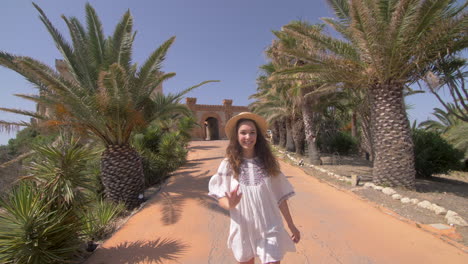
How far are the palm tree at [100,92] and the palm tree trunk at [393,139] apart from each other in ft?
19.5

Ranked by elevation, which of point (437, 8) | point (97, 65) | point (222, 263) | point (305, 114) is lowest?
point (222, 263)

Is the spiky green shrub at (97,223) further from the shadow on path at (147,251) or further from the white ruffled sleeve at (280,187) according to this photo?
the white ruffled sleeve at (280,187)

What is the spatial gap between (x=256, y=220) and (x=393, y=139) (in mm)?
5733

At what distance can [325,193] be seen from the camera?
602cm

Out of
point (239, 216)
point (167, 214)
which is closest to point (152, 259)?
point (167, 214)

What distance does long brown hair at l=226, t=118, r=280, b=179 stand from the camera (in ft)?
6.36

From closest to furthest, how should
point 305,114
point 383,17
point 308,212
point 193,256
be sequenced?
1. point 193,256
2. point 308,212
3. point 383,17
4. point 305,114

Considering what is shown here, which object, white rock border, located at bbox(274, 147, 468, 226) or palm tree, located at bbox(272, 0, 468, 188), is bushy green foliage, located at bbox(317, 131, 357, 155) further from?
palm tree, located at bbox(272, 0, 468, 188)

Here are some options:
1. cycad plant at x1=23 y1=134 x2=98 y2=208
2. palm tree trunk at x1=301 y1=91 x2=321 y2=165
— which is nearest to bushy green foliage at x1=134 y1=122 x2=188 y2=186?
cycad plant at x1=23 y1=134 x2=98 y2=208

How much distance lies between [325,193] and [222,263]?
3.97m

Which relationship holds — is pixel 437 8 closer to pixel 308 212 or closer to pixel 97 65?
pixel 308 212

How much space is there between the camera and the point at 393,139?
589cm

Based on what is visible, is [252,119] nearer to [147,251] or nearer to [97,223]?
[147,251]

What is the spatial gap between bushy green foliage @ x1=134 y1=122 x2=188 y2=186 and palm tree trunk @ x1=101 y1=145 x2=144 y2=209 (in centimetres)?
278
